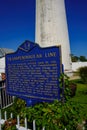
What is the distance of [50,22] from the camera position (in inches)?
1040

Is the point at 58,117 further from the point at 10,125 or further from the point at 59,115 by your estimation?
the point at 10,125

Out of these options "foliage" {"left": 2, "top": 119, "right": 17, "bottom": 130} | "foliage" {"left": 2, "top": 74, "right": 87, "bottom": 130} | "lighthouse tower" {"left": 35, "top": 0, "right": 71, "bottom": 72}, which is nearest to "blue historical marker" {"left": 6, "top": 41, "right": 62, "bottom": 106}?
"foliage" {"left": 2, "top": 74, "right": 87, "bottom": 130}

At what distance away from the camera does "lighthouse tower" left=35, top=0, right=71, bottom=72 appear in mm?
26156

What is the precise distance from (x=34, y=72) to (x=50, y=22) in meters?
20.2

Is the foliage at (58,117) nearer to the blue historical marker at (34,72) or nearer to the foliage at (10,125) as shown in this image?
the foliage at (10,125)

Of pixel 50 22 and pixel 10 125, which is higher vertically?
pixel 50 22

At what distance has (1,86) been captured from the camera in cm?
1134

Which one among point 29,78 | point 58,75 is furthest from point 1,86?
point 58,75

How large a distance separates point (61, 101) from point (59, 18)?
21.4m

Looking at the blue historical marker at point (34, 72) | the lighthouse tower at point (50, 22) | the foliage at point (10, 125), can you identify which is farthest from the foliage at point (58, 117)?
the lighthouse tower at point (50, 22)

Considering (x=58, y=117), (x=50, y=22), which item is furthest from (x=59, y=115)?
(x=50, y=22)

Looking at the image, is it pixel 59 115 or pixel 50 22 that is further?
pixel 50 22

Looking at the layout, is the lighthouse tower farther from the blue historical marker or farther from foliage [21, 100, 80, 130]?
foliage [21, 100, 80, 130]

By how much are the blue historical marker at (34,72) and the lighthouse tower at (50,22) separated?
18.9 meters
